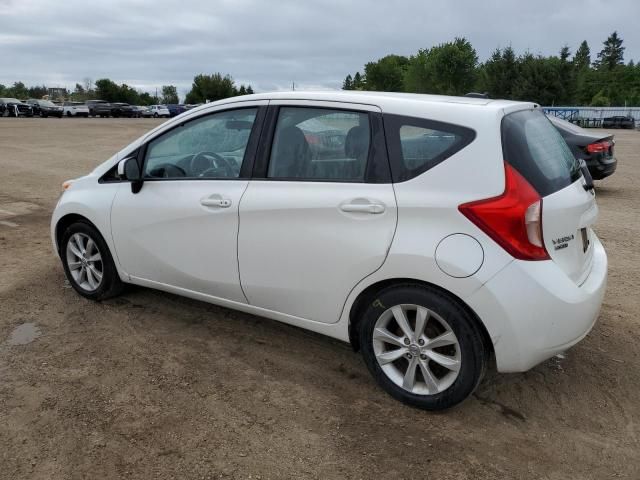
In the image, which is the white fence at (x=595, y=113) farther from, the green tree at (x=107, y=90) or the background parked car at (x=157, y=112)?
the green tree at (x=107, y=90)

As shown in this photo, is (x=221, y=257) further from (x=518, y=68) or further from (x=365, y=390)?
(x=518, y=68)

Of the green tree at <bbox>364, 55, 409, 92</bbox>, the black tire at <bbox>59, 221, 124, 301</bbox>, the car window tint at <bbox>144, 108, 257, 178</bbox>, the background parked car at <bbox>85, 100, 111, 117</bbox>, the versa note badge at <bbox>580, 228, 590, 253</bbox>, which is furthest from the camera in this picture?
the green tree at <bbox>364, 55, 409, 92</bbox>

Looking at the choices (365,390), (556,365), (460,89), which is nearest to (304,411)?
(365,390)

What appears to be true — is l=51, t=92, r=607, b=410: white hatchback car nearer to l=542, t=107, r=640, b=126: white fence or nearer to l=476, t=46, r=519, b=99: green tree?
l=542, t=107, r=640, b=126: white fence

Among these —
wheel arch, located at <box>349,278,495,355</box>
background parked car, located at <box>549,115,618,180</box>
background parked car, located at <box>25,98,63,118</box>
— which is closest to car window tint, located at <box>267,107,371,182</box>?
wheel arch, located at <box>349,278,495,355</box>

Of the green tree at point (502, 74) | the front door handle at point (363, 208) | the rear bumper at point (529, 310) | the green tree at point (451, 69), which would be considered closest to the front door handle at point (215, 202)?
the front door handle at point (363, 208)

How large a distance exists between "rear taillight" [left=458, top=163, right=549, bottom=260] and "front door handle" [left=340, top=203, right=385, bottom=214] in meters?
0.46

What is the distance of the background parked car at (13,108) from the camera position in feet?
151

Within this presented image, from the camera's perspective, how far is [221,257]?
3711mm

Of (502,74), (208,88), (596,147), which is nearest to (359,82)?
(208,88)

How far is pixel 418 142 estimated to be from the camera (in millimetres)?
3061

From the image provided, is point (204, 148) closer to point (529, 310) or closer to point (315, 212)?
point (315, 212)

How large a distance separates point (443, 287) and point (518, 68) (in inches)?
2833

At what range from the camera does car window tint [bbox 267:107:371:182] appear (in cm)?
323
